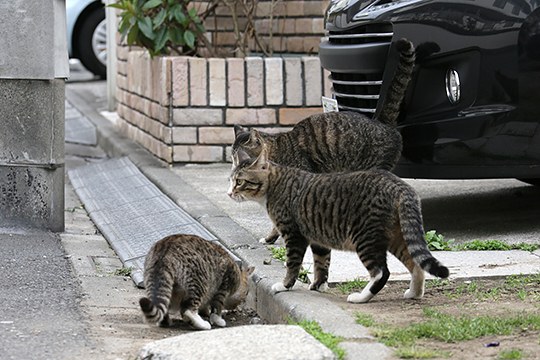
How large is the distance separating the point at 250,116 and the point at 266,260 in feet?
12.0

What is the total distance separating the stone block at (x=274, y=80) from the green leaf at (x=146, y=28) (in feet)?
3.50

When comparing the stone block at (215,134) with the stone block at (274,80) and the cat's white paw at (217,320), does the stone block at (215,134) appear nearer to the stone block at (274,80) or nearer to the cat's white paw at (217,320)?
the stone block at (274,80)

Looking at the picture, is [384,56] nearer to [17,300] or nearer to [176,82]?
[17,300]

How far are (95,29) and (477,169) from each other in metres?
12.1

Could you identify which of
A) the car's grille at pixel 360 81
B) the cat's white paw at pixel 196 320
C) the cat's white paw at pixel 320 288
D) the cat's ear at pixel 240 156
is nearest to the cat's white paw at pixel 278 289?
the cat's white paw at pixel 320 288

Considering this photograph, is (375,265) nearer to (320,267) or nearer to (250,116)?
(320,267)

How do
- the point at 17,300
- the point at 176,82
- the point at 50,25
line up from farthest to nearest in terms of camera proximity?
the point at 176,82
the point at 50,25
the point at 17,300

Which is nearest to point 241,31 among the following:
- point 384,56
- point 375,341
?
point 384,56

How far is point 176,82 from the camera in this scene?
9.47 meters

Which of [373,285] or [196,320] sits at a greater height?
[373,285]

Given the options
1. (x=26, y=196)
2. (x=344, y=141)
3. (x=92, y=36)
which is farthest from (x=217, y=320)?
(x=92, y=36)

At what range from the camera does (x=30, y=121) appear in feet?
24.3

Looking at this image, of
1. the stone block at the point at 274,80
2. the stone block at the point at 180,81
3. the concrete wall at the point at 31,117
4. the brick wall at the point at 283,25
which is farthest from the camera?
the brick wall at the point at 283,25

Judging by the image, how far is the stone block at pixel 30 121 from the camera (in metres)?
7.39
